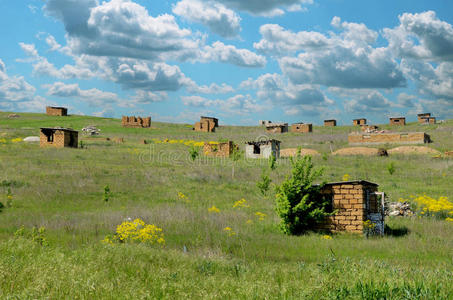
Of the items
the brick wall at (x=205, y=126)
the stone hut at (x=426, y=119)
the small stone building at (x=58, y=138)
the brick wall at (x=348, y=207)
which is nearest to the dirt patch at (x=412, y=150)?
the brick wall at (x=348, y=207)

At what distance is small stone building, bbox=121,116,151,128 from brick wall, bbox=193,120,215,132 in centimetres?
1176

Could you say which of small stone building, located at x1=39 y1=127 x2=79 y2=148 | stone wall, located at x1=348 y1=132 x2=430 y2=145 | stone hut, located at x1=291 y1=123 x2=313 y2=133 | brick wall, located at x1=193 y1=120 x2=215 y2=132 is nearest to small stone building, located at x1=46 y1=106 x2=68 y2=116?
brick wall, located at x1=193 y1=120 x2=215 y2=132

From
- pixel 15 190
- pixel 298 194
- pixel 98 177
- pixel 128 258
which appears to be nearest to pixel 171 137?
pixel 98 177

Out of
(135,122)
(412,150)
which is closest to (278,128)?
(135,122)

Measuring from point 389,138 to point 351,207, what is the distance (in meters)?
37.2

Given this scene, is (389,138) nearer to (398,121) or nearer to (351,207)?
(351,207)

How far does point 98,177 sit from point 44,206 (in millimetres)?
6992

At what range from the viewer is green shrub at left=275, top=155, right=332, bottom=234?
1348 cm

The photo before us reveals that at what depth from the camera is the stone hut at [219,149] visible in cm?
4097

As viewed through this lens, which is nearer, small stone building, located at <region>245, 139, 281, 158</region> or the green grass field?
the green grass field

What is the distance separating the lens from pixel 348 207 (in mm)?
13797

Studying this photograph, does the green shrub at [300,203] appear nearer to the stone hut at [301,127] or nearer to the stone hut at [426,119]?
the stone hut at [301,127]

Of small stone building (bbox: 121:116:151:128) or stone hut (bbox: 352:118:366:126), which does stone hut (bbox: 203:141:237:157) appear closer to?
small stone building (bbox: 121:116:151:128)

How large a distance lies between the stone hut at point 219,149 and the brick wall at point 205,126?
1347 inches
